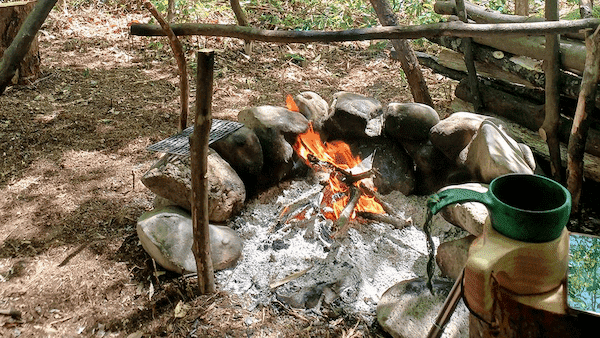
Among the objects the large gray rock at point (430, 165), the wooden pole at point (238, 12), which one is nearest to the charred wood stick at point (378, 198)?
the large gray rock at point (430, 165)

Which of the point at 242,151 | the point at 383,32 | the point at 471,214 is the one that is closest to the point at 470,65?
the point at 471,214

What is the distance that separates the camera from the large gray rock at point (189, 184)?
371cm

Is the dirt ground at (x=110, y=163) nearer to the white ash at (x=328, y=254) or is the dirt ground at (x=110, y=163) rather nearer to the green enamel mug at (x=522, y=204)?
the white ash at (x=328, y=254)

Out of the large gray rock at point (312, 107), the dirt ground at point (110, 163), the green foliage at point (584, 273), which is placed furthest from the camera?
the large gray rock at point (312, 107)

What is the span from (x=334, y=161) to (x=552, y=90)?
69.5 inches

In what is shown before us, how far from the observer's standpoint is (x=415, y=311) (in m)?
2.99

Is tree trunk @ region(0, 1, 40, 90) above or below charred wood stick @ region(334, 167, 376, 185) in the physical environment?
above

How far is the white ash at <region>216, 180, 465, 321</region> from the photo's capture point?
3.32 metres

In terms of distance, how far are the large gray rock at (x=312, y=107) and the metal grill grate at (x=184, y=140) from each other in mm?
699

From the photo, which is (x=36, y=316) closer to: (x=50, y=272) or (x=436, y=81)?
(x=50, y=272)

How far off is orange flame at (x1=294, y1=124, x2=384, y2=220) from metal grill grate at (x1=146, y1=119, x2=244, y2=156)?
61 centimetres

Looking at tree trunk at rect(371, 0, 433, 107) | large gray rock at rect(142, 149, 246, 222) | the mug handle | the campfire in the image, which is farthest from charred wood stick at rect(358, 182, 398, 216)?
the mug handle

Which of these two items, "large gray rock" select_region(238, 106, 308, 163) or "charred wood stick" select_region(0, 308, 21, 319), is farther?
"large gray rock" select_region(238, 106, 308, 163)

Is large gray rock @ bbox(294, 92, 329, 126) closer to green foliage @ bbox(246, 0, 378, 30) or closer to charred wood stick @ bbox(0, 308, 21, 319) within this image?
charred wood stick @ bbox(0, 308, 21, 319)
